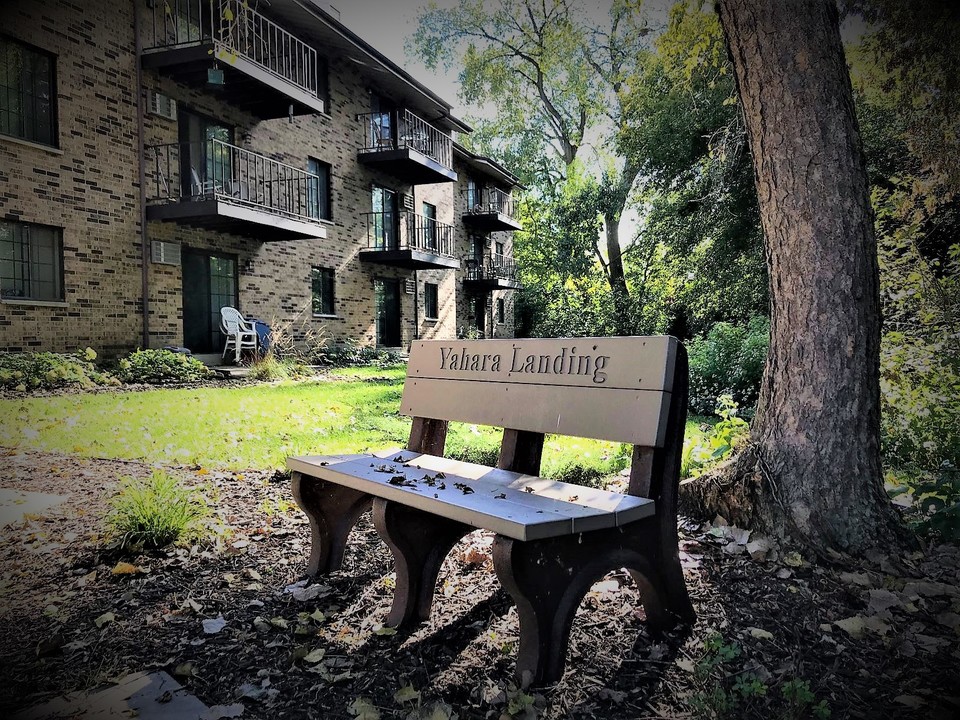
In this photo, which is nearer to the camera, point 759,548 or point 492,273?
point 759,548

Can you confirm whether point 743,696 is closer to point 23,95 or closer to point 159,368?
point 23,95

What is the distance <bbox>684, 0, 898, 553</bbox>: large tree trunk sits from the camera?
8.44 feet

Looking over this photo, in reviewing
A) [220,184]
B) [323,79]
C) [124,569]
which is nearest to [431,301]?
[323,79]

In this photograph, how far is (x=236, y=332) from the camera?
1031 centimetres

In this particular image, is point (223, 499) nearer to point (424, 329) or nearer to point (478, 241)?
point (424, 329)

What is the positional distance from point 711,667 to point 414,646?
0.98 metres

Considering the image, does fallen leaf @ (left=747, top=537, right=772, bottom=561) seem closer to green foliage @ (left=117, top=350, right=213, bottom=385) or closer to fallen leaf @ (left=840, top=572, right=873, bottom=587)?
fallen leaf @ (left=840, top=572, right=873, bottom=587)

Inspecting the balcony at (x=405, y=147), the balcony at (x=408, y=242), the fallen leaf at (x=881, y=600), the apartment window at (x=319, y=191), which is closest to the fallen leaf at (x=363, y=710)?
the fallen leaf at (x=881, y=600)

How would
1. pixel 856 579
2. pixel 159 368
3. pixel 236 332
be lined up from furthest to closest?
pixel 236 332 → pixel 159 368 → pixel 856 579

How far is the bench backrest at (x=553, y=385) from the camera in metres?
1.95

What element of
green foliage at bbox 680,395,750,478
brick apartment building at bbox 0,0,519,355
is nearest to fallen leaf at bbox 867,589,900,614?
green foliage at bbox 680,395,750,478

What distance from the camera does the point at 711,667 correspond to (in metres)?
1.81

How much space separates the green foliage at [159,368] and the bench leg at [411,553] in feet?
18.0

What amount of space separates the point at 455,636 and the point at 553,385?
99cm
